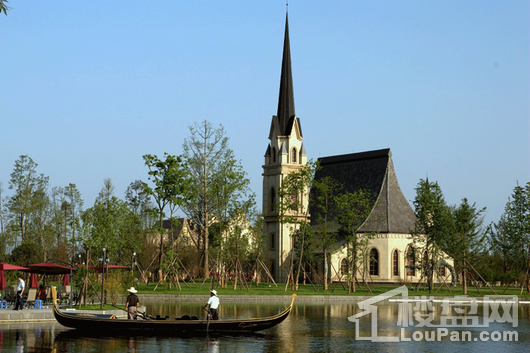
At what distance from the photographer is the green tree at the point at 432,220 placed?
6594cm

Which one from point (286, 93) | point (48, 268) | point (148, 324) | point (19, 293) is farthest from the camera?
point (286, 93)

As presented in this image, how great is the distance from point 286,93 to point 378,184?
14.3 meters

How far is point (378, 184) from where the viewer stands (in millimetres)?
88750

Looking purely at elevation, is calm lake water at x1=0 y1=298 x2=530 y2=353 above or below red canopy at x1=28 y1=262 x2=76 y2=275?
below

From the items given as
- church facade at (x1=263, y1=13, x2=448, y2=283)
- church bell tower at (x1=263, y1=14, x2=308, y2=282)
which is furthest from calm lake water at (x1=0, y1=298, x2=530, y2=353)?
church bell tower at (x1=263, y1=14, x2=308, y2=282)

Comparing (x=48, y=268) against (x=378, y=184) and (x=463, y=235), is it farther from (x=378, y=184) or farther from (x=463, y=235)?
(x=378, y=184)

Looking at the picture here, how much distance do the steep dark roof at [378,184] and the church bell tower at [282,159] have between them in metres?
4.29

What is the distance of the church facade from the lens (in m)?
84.3

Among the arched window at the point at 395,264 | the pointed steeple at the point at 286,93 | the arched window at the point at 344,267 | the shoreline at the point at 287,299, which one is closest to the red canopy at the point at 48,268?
the shoreline at the point at 287,299

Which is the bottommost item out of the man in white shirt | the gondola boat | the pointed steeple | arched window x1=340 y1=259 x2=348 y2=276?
the gondola boat

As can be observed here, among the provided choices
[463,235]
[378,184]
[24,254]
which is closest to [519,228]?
[463,235]

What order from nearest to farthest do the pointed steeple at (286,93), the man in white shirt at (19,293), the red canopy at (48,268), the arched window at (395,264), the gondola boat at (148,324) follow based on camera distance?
1. the gondola boat at (148,324)
2. the man in white shirt at (19,293)
3. the red canopy at (48,268)
4. the arched window at (395,264)
5. the pointed steeple at (286,93)

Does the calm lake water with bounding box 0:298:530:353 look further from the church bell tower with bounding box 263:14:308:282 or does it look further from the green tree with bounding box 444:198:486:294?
the church bell tower with bounding box 263:14:308:282

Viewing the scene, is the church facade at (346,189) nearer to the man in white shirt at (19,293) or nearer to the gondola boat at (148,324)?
the man in white shirt at (19,293)
